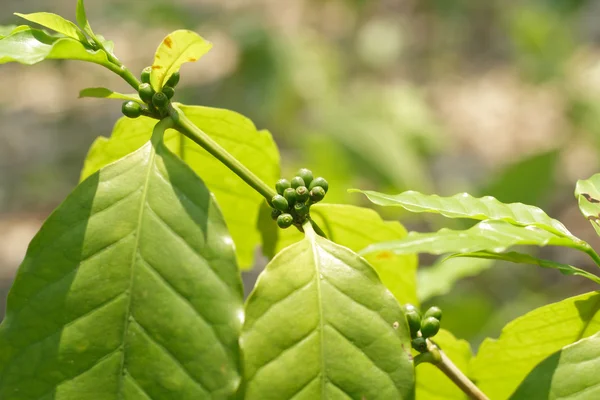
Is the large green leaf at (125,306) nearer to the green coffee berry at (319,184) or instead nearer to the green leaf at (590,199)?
the green coffee berry at (319,184)

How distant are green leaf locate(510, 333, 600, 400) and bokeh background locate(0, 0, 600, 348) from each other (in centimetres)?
105

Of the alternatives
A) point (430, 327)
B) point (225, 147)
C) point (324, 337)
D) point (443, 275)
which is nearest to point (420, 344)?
point (430, 327)

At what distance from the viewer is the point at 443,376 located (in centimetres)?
101

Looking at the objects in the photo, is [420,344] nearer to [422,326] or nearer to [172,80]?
[422,326]

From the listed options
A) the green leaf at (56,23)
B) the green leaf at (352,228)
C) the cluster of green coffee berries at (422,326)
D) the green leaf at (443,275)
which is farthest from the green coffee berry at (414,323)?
the green leaf at (443,275)

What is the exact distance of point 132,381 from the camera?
0.77 m

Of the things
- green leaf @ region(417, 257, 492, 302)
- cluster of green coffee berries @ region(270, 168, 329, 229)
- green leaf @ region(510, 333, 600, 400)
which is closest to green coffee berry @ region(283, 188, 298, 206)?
cluster of green coffee berries @ region(270, 168, 329, 229)

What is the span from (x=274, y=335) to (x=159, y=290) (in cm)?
13

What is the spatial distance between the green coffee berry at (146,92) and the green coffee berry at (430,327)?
43cm

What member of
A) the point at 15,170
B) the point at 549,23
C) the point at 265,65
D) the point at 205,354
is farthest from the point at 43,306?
the point at 15,170

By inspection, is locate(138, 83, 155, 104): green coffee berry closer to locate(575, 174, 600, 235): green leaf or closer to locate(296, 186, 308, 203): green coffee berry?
locate(296, 186, 308, 203): green coffee berry

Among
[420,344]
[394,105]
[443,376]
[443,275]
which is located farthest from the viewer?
[394,105]

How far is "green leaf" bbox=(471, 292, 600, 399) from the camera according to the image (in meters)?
0.90

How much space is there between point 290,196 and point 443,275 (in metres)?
1.17
